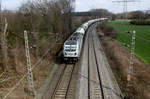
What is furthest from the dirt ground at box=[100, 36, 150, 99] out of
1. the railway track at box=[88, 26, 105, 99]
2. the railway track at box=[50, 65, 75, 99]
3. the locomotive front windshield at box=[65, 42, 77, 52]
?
the locomotive front windshield at box=[65, 42, 77, 52]

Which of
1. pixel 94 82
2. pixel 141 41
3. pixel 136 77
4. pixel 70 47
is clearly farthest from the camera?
pixel 141 41

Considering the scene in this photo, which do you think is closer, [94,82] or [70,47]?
[94,82]

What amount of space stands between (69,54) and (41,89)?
8507mm

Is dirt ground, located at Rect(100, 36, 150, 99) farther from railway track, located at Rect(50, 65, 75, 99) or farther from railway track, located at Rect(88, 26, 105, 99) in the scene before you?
railway track, located at Rect(50, 65, 75, 99)

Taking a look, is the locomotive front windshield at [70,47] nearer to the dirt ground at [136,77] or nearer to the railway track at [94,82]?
the railway track at [94,82]

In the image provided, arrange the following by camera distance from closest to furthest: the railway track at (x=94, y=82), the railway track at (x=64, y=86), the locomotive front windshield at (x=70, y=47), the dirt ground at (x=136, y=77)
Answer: the dirt ground at (x=136, y=77), the railway track at (x=94, y=82), the railway track at (x=64, y=86), the locomotive front windshield at (x=70, y=47)

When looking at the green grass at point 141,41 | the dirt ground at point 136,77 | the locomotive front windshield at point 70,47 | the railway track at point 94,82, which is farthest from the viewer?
the green grass at point 141,41

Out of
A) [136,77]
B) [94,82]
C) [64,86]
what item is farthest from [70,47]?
[136,77]

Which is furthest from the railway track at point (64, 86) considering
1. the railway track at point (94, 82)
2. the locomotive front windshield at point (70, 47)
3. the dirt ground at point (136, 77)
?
the dirt ground at point (136, 77)

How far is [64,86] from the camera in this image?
2019 centimetres

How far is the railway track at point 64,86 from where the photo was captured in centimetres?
1806

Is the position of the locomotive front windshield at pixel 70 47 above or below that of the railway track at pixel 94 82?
above

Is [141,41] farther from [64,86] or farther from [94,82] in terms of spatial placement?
[64,86]

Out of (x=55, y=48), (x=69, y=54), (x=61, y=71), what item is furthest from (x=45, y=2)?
(x=61, y=71)
